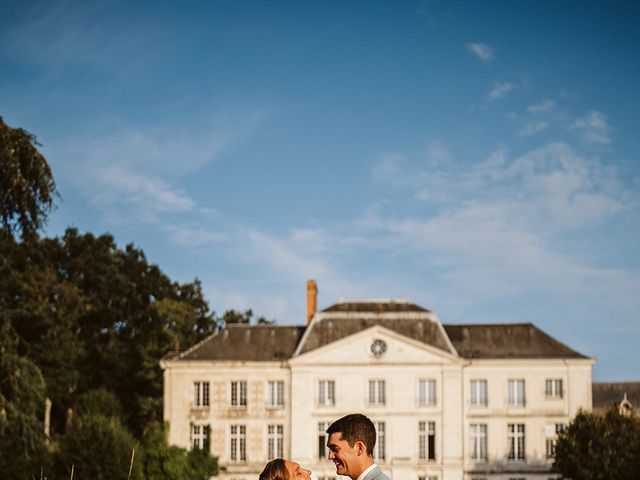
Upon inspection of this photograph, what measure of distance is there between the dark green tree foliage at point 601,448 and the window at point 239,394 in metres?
14.8

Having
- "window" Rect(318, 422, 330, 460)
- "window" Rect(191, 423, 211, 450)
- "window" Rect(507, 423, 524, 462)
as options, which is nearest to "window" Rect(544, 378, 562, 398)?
"window" Rect(507, 423, 524, 462)

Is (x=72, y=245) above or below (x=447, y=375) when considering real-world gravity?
above

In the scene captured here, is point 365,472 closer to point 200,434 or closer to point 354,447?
point 354,447

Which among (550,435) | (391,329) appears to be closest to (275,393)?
(391,329)

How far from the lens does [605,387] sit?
63.0 metres

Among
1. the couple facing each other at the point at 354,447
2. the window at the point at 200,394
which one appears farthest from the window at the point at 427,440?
the couple facing each other at the point at 354,447

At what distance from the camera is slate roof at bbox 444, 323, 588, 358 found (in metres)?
44.4

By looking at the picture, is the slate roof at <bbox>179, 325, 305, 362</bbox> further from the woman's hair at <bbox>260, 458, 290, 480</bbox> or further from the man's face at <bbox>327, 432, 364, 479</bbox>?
the man's face at <bbox>327, 432, 364, 479</bbox>

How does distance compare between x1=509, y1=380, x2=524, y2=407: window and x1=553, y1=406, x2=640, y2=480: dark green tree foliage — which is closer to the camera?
x1=553, y1=406, x2=640, y2=480: dark green tree foliage

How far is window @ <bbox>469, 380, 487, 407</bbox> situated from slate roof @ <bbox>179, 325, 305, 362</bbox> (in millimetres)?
8369

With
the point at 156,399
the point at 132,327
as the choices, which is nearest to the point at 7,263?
the point at 156,399

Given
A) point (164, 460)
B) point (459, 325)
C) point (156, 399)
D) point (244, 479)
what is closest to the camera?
point (164, 460)

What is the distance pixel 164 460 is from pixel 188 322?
68.8ft

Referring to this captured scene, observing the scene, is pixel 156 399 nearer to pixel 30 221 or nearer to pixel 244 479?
pixel 244 479
